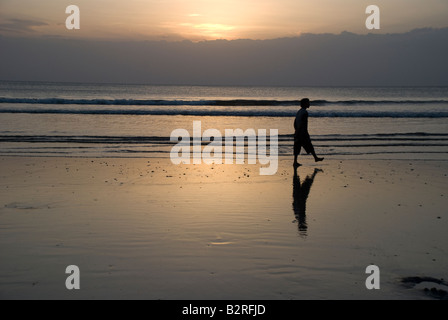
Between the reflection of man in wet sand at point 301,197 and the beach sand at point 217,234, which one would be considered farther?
the reflection of man in wet sand at point 301,197

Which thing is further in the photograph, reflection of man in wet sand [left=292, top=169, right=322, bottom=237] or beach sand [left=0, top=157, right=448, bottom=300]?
reflection of man in wet sand [left=292, top=169, right=322, bottom=237]

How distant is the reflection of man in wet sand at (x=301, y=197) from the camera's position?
7160 mm

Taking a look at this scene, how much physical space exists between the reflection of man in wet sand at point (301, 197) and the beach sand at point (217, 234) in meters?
0.02

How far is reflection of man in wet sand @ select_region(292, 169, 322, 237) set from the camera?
7160 mm

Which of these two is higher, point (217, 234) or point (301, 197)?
point (301, 197)

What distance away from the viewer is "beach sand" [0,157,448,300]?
16.1 feet

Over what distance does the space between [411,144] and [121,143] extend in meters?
9.82

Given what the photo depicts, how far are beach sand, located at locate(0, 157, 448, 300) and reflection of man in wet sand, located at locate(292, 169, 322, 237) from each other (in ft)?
0.07

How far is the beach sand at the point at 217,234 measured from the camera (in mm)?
4922

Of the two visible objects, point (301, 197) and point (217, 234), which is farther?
point (301, 197)

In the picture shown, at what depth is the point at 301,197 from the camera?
9070mm

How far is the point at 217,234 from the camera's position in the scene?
6.55 m

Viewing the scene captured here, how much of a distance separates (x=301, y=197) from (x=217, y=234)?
9.54ft

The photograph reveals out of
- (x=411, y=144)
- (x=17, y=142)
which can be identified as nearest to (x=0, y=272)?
(x=17, y=142)
